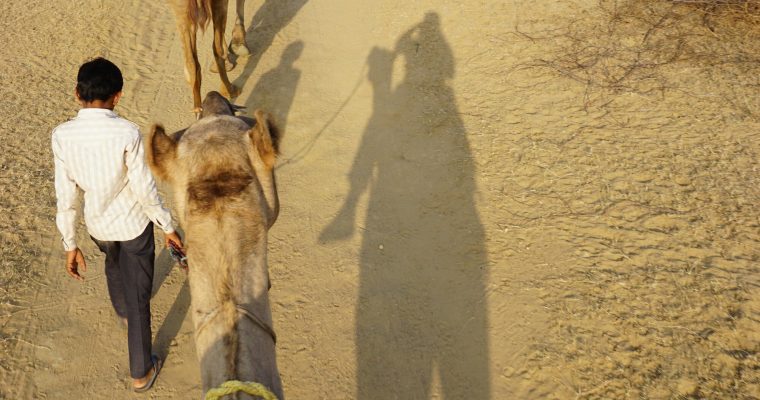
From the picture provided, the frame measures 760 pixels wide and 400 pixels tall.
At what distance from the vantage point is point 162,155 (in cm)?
243

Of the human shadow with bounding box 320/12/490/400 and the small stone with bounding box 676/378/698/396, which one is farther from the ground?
the human shadow with bounding box 320/12/490/400

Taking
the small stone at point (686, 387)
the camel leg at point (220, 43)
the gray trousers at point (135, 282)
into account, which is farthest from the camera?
the camel leg at point (220, 43)

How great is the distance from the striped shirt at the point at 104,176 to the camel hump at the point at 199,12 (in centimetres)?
368

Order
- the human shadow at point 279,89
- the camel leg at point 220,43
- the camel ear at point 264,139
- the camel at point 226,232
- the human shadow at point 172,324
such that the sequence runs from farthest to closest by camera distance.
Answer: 1. the human shadow at point 279,89
2. the camel leg at point 220,43
3. the human shadow at point 172,324
4. the camel ear at point 264,139
5. the camel at point 226,232

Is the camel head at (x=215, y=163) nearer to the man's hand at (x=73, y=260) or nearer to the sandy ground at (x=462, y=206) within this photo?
the man's hand at (x=73, y=260)

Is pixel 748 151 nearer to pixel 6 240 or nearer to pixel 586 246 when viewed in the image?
pixel 586 246

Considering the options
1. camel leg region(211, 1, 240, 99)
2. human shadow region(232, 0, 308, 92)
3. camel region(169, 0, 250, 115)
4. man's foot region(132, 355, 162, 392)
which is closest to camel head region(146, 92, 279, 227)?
man's foot region(132, 355, 162, 392)

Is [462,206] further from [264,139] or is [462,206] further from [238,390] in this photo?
[238,390]

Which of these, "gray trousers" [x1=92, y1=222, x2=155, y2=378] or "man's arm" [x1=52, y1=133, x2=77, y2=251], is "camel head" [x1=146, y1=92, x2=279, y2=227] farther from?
"gray trousers" [x1=92, y1=222, x2=155, y2=378]

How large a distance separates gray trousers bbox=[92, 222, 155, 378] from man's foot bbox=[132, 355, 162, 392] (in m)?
0.10

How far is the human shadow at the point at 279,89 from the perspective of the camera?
7051mm

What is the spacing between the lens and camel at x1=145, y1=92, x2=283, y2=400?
202cm

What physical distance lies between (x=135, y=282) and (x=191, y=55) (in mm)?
3650

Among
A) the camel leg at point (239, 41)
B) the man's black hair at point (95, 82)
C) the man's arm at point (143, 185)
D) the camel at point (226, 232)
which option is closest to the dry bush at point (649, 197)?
the camel at point (226, 232)
